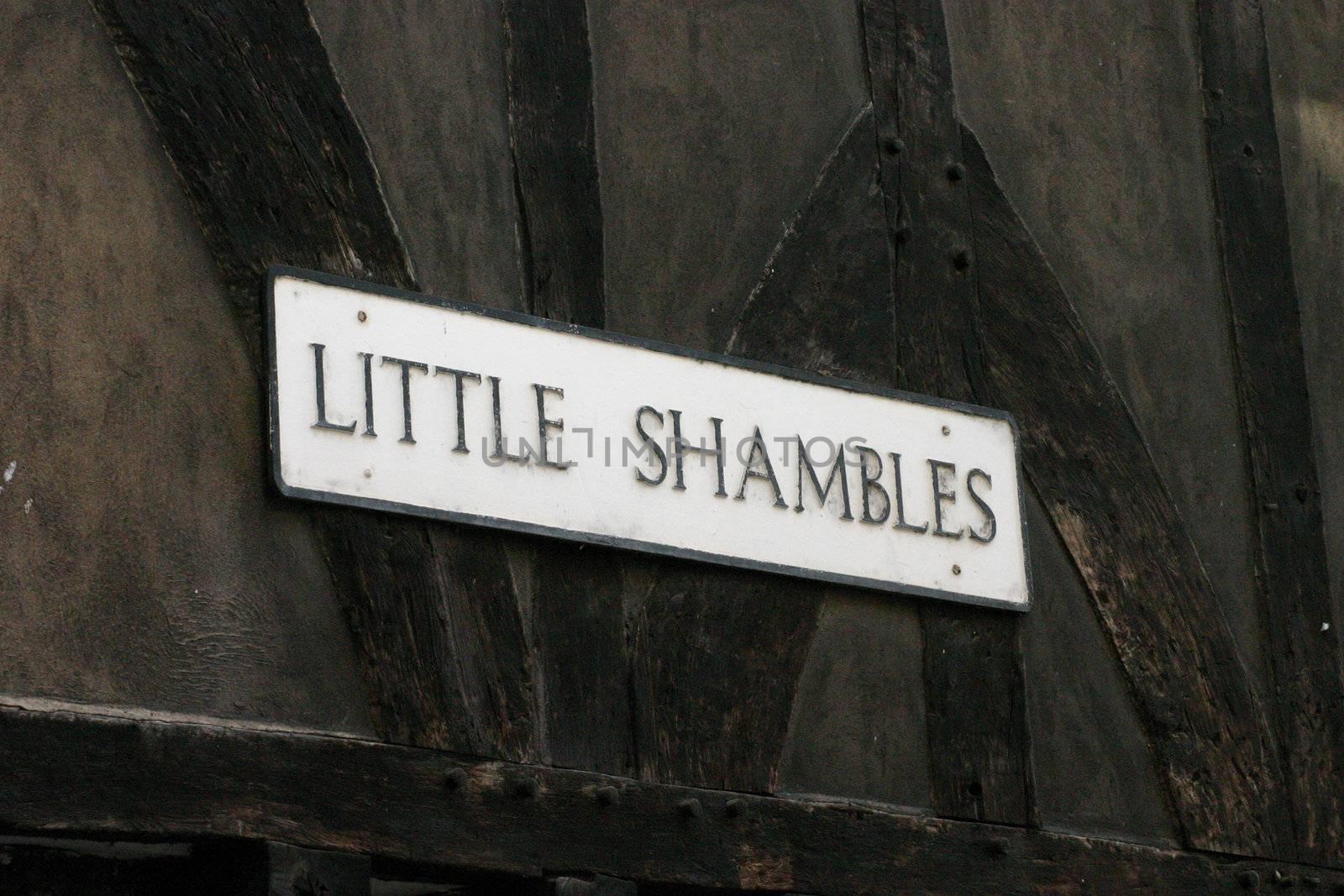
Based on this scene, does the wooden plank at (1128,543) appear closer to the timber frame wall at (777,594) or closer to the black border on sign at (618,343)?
the timber frame wall at (777,594)

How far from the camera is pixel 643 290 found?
4250mm

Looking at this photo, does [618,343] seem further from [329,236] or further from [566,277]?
[329,236]

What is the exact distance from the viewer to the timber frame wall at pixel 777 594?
3.63 metres

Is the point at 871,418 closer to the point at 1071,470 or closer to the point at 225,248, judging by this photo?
the point at 1071,470

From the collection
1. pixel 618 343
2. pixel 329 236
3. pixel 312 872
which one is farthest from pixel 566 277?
pixel 312 872

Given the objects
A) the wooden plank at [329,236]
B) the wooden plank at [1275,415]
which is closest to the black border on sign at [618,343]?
the wooden plank at [329,236]

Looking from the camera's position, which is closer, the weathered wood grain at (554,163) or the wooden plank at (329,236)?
the wooden plank at (329,236)

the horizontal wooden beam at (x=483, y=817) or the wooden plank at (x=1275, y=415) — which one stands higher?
the wooden plank at (x=1275, y=415)

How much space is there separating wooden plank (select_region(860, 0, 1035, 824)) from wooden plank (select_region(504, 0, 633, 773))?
2.45 ft

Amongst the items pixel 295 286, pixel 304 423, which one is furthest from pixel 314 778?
pixel 295 286

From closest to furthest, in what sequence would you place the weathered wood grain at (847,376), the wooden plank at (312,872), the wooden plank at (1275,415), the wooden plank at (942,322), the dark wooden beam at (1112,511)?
the wooden plank at (312,872)
the weathered wood grain at (847,376)
the wooden plank at (942,322)
the dark wooden beam at (1112,511)
the wooden plank at (1275,415)

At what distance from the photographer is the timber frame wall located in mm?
3635

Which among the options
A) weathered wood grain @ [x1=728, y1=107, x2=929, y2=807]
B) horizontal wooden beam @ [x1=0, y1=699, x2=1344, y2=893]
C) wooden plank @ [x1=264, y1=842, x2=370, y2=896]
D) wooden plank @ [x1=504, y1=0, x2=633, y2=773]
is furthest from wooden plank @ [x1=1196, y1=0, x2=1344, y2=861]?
wooden plank @ [x1=264, y1=842, x2=370, y2=896]

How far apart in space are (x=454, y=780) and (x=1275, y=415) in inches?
94.3
